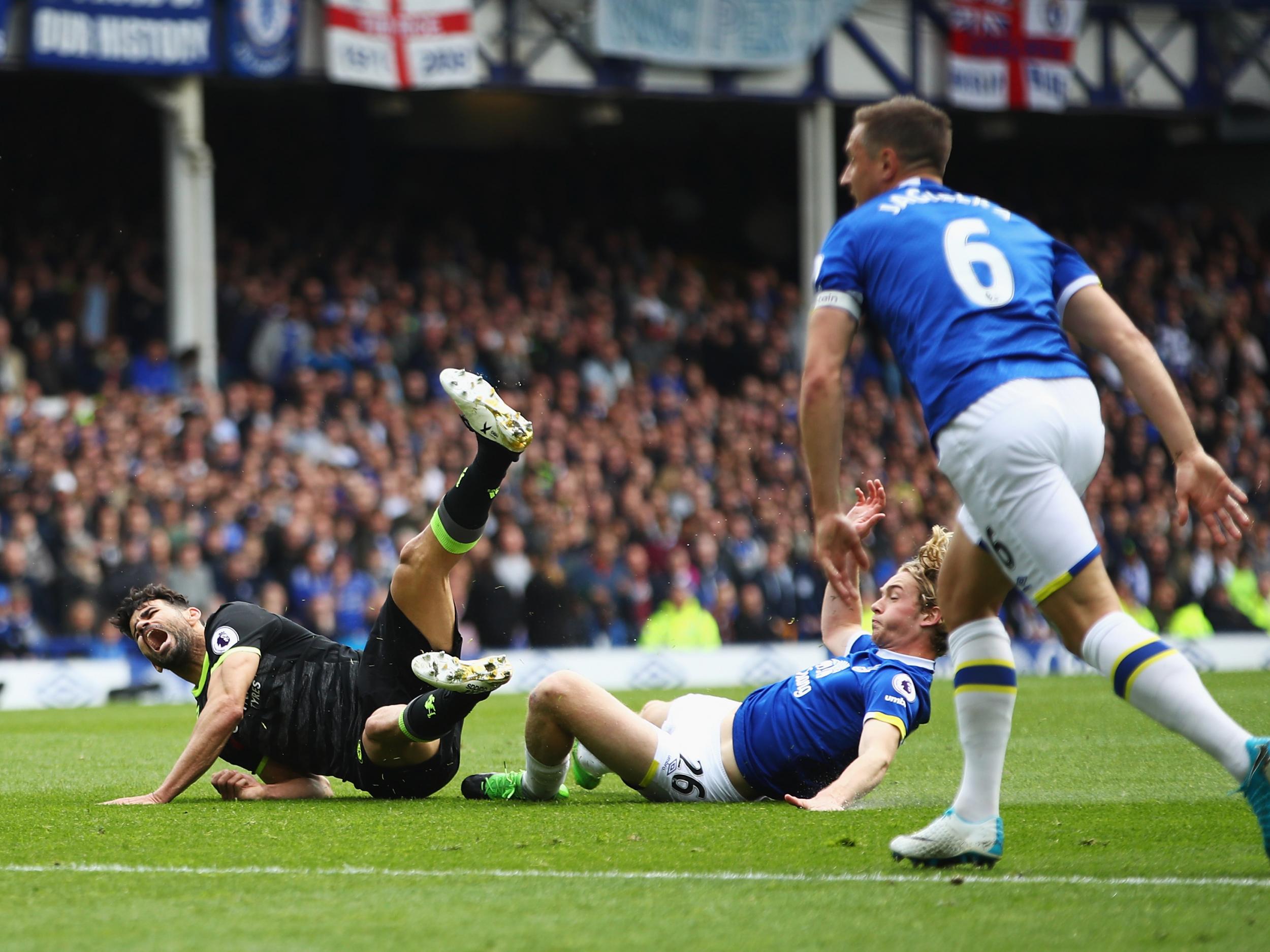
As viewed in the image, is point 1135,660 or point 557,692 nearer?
point 1135,660

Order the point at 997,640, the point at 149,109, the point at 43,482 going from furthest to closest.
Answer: the point at 149,109 → the point at 43,482 → the point at 997,640

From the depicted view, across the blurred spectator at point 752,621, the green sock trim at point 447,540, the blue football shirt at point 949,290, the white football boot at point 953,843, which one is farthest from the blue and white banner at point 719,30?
the white football boot at point 953,843

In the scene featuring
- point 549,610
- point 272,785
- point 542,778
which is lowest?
point 549,610

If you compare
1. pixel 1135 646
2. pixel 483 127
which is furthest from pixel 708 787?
pixel 483 127

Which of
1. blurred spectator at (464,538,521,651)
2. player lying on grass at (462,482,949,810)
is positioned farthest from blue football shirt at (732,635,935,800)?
blurred spectator at (464,538,521,651)

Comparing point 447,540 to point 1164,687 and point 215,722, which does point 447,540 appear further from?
point 1164,687

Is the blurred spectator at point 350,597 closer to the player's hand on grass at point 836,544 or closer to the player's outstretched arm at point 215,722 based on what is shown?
the player's outstretched arm at point 215,722

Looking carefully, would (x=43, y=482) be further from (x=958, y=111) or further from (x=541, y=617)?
(x=958, y=111)

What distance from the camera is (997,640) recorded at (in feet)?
16.1

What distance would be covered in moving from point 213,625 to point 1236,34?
22653mm

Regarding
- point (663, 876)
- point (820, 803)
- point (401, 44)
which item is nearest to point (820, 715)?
point (820, 803)

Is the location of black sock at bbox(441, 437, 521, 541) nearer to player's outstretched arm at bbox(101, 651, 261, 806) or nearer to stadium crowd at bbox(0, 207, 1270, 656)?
player's outstretched arm at bbox(101, 651, 261, 806)

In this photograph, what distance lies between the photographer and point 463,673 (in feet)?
20.0

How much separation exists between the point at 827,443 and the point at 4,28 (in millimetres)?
16716
